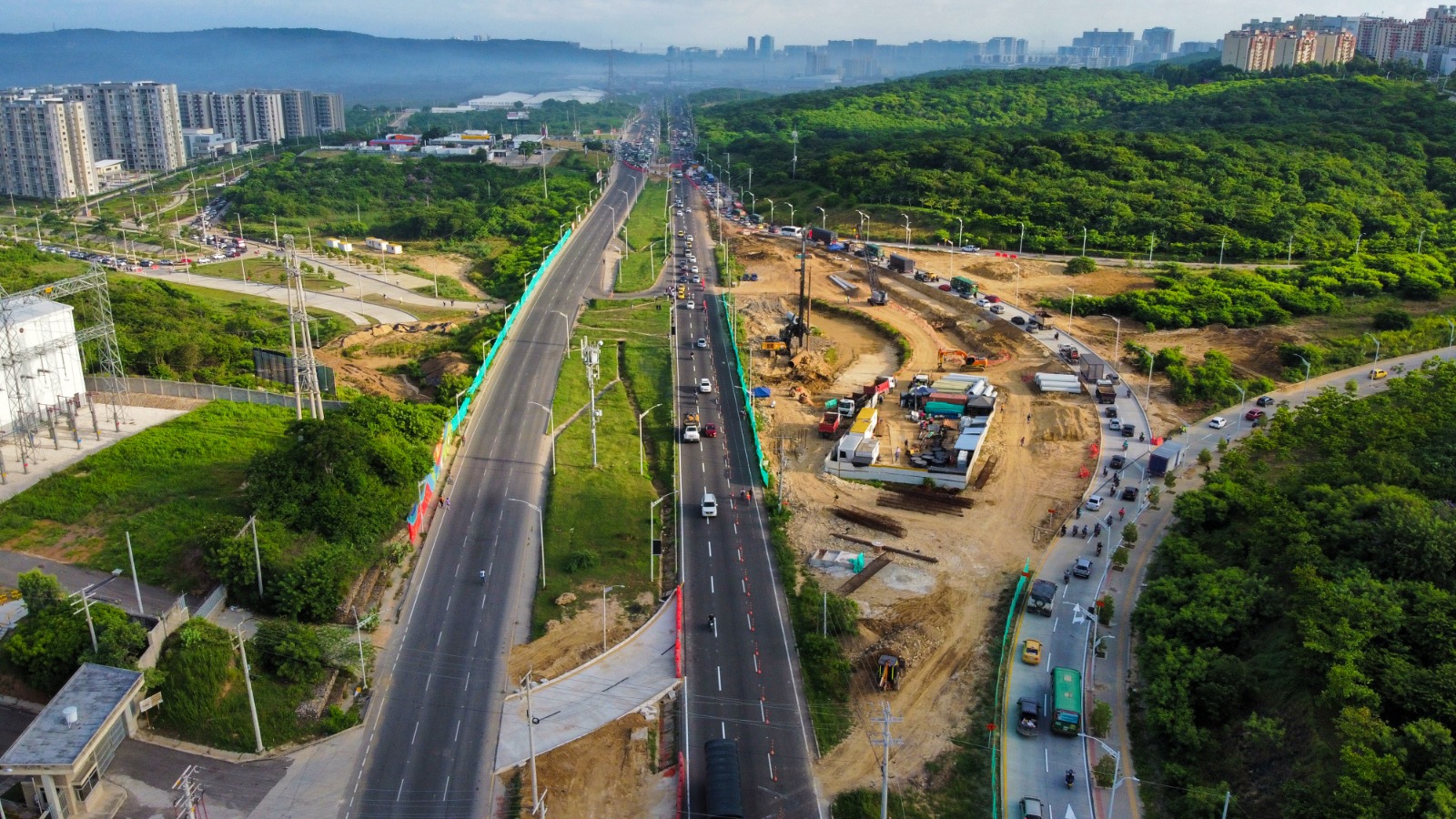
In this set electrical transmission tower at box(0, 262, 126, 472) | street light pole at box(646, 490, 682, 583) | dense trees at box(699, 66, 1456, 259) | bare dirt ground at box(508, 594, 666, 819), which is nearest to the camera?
bare dirt ground at box(508, 594, 666, 819)

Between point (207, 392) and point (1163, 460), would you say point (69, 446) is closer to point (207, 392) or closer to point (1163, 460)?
point (207, 392)

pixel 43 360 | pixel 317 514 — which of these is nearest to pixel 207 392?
pixel 43 360

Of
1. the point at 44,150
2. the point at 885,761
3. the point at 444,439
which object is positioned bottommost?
the point at 444,439

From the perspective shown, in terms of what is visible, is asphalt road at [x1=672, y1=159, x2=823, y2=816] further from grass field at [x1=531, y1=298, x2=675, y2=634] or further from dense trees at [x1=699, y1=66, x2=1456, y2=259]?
dense trees at [x1=699, y1=66, x2=1456, y2=259]

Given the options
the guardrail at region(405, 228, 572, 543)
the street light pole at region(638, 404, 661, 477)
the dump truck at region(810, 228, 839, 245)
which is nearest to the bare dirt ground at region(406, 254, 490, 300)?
the guardrail at region(405, 228, 572, 543)

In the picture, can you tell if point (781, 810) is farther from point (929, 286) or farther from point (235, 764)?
point (929, 286)

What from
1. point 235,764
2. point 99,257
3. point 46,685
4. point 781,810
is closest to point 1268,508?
point 781,810

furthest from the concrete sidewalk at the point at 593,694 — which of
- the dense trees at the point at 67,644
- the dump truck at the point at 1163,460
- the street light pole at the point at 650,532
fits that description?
the dump truck at the point at 1163,460
